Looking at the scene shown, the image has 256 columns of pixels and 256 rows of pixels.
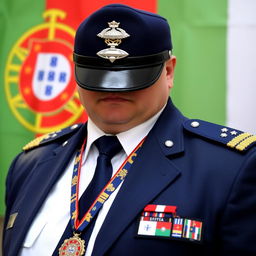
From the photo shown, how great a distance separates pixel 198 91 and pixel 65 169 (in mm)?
913

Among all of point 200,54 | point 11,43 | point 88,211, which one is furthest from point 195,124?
point 11,43

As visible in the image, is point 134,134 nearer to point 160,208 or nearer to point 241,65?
point 160,208

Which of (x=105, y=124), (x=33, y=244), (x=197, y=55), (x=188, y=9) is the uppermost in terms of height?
(x=188, y=9)

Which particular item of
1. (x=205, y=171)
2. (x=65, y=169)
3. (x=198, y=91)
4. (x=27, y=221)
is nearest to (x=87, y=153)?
(x=65, y=169)

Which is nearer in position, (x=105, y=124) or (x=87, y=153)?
(x=105, y=124)

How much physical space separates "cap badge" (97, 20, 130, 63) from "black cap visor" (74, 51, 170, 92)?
0.05ft

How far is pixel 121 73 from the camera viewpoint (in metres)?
1.56

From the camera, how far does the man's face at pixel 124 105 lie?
1.57 m

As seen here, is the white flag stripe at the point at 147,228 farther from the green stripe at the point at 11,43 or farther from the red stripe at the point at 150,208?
the green stripe at the point at 11,43

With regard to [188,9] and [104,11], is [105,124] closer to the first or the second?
[104,11]

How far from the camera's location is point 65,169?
176 cm

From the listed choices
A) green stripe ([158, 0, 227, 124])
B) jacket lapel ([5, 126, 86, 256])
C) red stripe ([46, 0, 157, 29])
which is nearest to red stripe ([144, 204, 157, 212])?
jacket lapel ([5, 126, 86, 256])

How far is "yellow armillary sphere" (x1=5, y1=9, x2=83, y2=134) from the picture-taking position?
2602 millimetres

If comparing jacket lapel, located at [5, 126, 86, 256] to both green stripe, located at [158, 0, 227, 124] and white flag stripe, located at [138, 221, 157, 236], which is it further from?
green stripe, located at [158, 0, 227, 124]
